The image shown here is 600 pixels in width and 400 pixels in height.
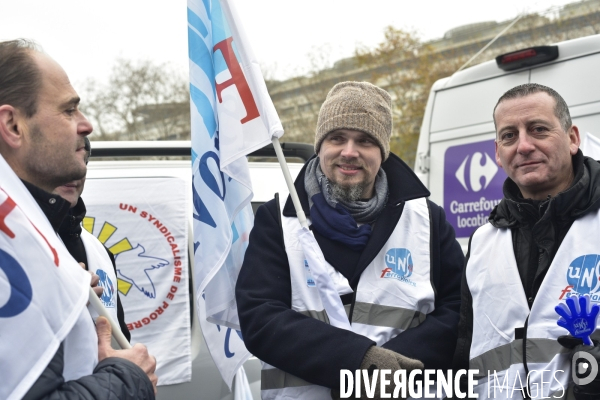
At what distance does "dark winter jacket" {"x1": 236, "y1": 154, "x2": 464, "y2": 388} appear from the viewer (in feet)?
9.14

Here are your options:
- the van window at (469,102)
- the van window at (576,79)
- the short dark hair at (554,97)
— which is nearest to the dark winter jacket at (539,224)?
the short dark hair at (554,97)

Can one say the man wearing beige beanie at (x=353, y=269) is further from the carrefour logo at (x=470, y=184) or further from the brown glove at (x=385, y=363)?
the carrefour logo at (x=470, y=184)

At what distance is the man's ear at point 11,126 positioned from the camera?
2.23 meters

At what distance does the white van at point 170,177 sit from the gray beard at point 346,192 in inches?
50.7

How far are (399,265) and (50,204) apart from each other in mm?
1433

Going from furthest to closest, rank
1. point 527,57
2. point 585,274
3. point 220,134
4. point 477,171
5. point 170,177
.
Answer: point 477,171 → point 527,57 → point 170,177 → point 220,134 → point 585,274

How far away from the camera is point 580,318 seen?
250 cm

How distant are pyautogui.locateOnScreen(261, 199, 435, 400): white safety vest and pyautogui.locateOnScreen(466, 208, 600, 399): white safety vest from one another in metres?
0.23

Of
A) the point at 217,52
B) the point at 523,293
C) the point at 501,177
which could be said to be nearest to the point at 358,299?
the point at 523,293

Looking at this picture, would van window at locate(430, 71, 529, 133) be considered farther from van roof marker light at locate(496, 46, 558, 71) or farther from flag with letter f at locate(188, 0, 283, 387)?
flag with letter f at locate(188, 0, 283, 387)

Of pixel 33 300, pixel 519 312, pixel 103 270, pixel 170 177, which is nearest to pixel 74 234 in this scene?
pixel 103 270

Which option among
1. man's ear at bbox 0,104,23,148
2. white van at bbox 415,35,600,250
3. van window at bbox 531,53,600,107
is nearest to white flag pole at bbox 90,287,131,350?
man's ear at bbox 0,104,23,148

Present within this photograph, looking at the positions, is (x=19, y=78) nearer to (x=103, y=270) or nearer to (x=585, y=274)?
(x=103, y=270)

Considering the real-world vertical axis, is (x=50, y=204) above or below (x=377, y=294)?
above
